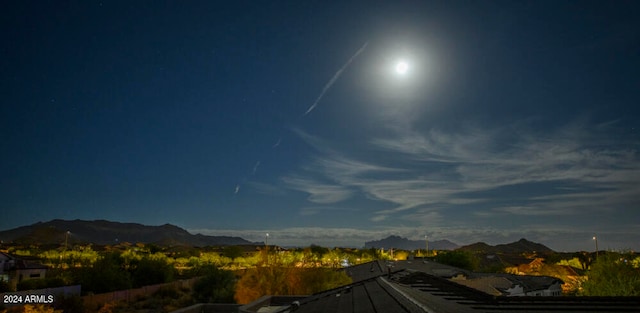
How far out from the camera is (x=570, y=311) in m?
4.85

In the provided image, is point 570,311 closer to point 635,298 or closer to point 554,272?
point 635,298

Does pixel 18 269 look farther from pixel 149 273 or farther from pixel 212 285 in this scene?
pixel 212 285

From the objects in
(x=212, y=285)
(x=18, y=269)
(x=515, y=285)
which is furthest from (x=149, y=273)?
(x=515, y=285)

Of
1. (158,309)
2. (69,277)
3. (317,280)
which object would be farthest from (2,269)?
(317,280)

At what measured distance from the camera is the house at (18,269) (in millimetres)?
50088

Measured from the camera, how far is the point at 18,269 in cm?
5138

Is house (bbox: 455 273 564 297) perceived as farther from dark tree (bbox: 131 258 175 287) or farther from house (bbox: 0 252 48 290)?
house (bbox: 0 252 48 290)

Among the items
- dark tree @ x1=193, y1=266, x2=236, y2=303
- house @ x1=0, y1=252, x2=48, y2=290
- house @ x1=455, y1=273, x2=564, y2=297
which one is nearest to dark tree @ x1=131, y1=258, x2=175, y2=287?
dark tree @ x1=193, y1=266, x2=236, y2=303

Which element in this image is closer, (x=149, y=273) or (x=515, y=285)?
(x=515, y=285)

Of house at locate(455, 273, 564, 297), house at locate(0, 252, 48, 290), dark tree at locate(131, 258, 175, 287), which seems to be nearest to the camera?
house at locate(455, 273, 564, 297)

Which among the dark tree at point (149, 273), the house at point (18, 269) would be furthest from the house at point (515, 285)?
the house at point (18, 269)

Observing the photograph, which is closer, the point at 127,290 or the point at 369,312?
the point at 369,312

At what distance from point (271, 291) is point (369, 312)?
38220mm

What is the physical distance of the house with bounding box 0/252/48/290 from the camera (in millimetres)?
50088
